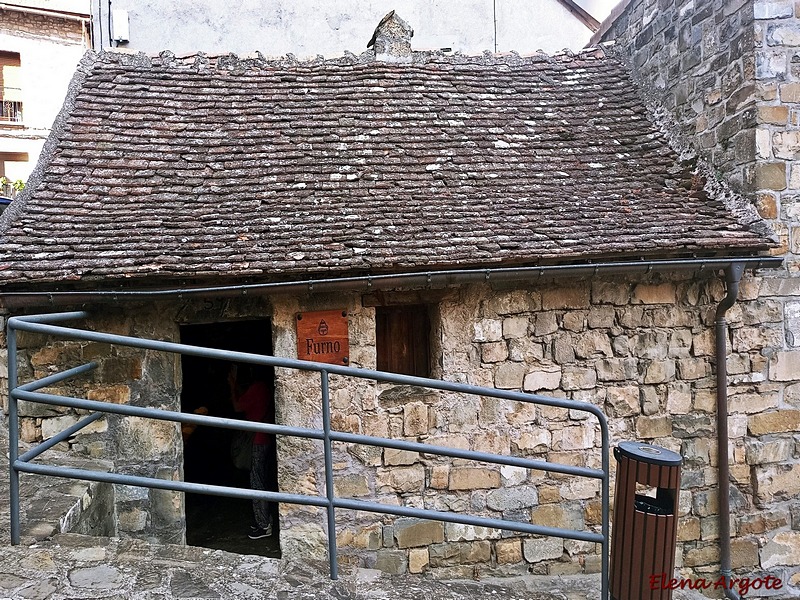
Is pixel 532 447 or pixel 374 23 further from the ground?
pixel 374 23

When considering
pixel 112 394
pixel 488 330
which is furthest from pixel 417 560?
pixel 112 394

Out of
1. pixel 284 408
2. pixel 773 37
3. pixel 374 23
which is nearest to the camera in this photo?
pixel 284 408

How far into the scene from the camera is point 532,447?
475cm

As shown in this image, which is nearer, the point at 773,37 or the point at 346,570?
the point at 346,570

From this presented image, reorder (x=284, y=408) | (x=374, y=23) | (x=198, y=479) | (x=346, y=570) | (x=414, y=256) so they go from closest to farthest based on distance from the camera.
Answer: (x=346, y=570)
(x=414, y=256)
(x=284, y=408)
(x=198, y=479)
(x=374, y=23)

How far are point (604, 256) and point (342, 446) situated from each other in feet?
7.94

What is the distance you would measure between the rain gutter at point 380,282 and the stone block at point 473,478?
1.49m

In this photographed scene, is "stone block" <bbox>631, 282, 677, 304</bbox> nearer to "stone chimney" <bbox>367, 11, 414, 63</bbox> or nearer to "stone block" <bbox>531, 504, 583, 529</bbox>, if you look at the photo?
"stone block" <bbox>531, 504, 583, 529</bbox>

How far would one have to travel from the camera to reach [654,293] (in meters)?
4.82

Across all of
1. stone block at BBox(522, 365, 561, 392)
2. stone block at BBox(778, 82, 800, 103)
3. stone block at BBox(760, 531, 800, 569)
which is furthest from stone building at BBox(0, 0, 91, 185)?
stone block at BBox(760, 531, 800, 569)

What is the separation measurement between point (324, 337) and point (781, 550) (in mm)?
4183

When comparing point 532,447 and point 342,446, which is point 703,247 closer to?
point 532,447

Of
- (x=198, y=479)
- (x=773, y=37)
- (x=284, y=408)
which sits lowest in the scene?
(x=198, y=479)

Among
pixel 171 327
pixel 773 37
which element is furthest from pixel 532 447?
pixel 773 37
